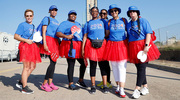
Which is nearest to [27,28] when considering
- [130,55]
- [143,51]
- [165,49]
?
[130,55]

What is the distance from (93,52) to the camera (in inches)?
131

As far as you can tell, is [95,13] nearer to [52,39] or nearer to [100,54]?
[100,54]

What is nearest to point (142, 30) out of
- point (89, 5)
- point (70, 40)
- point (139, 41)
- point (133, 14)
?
point (139, 41)

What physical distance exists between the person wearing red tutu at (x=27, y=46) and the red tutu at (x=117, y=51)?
1672mm

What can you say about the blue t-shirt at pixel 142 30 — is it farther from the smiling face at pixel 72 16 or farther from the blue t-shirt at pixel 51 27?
the blue t-shirt at pixel 51 27

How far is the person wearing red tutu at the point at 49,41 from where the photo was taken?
3.47 m

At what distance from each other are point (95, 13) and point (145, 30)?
3.93ft

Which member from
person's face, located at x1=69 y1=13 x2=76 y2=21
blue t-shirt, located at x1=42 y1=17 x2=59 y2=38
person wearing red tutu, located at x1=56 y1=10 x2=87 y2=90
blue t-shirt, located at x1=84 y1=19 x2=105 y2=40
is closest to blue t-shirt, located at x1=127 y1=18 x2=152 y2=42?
blue t-shirt, located at x1=84 y1=19 x2=105 y2=40

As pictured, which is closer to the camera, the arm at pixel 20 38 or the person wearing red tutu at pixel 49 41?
the arm at pixel 20 38

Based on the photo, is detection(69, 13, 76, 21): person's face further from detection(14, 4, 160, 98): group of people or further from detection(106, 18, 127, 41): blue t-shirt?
detection(106, 18, 127, 41): blue t-shirt

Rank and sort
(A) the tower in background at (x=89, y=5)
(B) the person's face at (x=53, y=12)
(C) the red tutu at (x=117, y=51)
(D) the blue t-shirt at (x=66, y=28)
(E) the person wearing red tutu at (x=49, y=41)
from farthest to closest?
(A) the tower in background at (x=89, y=5), (B) the person's face at (x=53, y=12), (D) the blue t-shirt at (x=66, y=28), (E) the person wearing red tutu at (x=49, y=41), (C) the red tutu at (x=117, y=51)

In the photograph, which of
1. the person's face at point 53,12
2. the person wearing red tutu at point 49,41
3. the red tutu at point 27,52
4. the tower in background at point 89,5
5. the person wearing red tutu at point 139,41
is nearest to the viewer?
the person wearing red tutu at point 139,41

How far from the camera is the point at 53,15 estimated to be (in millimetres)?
3719

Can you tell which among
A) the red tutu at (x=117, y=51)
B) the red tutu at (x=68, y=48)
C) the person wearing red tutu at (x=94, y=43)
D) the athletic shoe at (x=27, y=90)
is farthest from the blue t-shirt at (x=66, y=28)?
the athletic shoe at (x=27, y=90)
